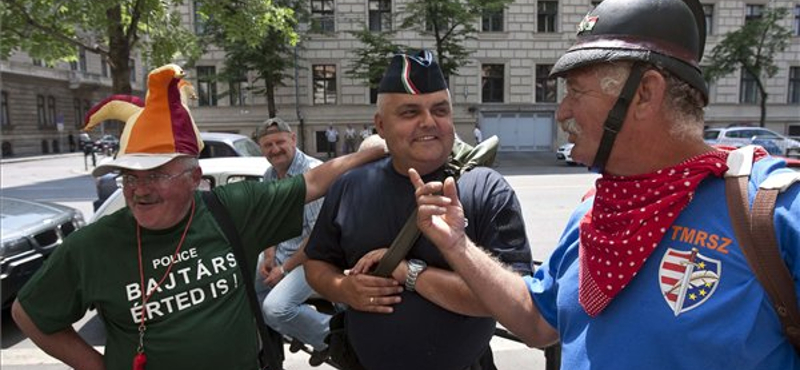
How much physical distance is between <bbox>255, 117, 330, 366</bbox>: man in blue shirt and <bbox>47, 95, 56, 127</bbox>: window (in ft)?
155

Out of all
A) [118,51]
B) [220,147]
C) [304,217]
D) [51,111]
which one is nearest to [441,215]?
[304,217]

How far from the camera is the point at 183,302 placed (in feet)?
6.99

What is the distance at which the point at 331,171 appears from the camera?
2566mm

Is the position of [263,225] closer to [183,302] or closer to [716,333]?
[183,302]

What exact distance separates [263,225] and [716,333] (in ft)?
6.11

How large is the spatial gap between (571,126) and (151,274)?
1.71m

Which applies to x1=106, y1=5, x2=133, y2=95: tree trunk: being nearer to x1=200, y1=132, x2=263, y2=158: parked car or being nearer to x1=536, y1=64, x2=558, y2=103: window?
x1=200, y1=132, x2=263, y2=158: parked car

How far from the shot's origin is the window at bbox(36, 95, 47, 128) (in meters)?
41.2

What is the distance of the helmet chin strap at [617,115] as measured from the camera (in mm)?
1246

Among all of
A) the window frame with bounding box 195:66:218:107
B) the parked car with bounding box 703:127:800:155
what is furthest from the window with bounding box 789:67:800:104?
the window frame with bounding box 195:66:218:107

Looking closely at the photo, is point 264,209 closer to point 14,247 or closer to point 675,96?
point 675,96

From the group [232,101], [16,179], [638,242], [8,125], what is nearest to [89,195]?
[16,179]

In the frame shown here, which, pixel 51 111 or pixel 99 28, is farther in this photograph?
pixel 51 111

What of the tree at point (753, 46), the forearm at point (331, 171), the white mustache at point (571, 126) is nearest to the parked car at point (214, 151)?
the forearm at point (331, 171)
